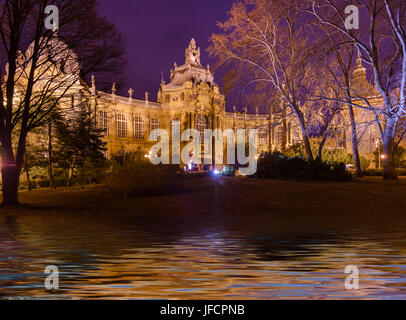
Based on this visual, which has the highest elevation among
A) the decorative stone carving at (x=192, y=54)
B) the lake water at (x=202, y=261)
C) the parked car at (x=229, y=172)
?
the decorative stone carving at (x=192, y=54)

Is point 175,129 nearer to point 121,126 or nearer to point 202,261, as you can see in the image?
point 121,126

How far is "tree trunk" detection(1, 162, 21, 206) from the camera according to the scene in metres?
12.1

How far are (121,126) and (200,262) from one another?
66.2 meters

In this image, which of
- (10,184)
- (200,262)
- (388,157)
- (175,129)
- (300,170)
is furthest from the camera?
(175,129)

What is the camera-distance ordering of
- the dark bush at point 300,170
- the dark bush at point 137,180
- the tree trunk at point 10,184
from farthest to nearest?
1. the dark bush at point 300,170
2. the dark bush at point 137,180
3. the tree trunk at point 10,184

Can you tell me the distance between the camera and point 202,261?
4.75 m

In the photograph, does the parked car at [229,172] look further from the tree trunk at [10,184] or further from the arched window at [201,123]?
the arched window at [201,123]

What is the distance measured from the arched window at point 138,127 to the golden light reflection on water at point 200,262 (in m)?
65.0

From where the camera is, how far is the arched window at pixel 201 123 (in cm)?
7431

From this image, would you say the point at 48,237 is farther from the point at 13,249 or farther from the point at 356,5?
the point at 356,5

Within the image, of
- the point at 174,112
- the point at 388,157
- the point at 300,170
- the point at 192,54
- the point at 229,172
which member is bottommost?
the point at 229,172

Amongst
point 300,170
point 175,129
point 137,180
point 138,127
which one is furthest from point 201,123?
point 137,180

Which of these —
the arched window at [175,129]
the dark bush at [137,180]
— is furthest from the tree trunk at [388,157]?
the arched window at [175,129]

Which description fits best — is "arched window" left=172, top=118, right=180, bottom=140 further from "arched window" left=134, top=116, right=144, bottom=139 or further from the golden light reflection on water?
the golden light reflection on water
